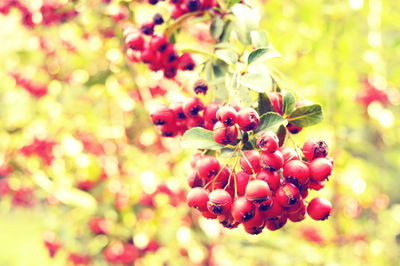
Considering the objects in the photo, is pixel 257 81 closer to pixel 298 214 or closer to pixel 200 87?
pixel 200 87

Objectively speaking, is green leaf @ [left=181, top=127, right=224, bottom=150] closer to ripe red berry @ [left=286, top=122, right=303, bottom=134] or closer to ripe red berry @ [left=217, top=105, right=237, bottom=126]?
ripe red berry @ [left=217, top=105, right=237, bottom=126]

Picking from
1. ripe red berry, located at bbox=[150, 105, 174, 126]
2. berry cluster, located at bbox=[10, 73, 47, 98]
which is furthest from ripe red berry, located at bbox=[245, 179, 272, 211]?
berry cluster, located at bbox=[10, 73, 47, 98]

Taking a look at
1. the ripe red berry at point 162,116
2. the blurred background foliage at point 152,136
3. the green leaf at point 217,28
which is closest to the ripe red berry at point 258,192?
the ripe red berry at point 162,116

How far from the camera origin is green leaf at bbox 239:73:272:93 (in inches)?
42.2

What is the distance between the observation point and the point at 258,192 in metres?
1.00

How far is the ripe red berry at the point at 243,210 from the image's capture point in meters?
1.04

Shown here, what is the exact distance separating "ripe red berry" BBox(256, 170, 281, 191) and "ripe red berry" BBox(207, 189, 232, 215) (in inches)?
3.9

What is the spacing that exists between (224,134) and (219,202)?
0.18m

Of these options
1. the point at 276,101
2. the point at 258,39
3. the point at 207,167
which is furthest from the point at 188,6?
the point at 207,167

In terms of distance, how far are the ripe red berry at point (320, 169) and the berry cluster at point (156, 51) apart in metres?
0.71

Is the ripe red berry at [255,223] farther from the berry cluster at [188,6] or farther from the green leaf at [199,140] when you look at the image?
the berry cluster at [188,6]

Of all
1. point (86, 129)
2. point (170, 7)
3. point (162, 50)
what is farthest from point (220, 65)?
point (86, 129)

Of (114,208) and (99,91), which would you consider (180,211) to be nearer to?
(114,208)

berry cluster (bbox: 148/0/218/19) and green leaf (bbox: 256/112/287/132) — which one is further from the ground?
berry cluster (bbox: 148/0/218/19)
